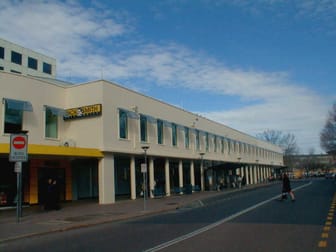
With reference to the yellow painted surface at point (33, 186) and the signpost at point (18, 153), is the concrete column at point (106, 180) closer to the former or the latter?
the yellow painted surface at point (33, 186)

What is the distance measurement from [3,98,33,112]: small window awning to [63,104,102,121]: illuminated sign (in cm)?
338

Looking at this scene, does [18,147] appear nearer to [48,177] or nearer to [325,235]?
[48,177]

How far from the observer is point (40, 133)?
24.8 meters

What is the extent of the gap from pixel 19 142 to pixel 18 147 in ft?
0.71

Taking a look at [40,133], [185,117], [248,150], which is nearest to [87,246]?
[40,133]

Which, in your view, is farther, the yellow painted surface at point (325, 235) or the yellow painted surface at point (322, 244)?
the yellow painted surface at point (325, 235)

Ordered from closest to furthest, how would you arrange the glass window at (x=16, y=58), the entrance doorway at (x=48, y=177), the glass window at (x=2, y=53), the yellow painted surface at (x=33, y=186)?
the entrance doorway at (x=48, y=177)
the yellow painted surface at (x=33, y=186)
the glass window at (x=2, y=53)
the glass window at (x=16, y=58)

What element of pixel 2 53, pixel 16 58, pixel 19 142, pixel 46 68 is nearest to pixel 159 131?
pixel 19 142

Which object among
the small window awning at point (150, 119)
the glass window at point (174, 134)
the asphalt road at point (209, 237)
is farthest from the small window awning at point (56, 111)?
the asphalt road at point (209, 237)

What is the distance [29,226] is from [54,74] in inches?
2356

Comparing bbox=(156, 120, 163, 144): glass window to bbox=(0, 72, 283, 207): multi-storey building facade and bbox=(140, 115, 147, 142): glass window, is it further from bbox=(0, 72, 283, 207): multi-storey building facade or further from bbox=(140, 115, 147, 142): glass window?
bbox=(140, 115, 147, 142): glass window

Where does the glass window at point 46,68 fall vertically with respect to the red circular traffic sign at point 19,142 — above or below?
above

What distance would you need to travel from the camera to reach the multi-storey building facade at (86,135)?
23375 millimetres

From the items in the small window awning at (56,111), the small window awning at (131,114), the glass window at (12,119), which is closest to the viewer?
the glass window at (12,119)
